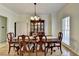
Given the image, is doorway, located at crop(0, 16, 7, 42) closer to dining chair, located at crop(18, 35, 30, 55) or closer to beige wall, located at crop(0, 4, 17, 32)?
beige wall, located at crop(0, 4, 17, 32)

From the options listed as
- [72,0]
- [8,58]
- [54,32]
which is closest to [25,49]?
[8,58]

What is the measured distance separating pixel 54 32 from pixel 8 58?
740 centimetres

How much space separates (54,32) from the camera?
10.2 metres

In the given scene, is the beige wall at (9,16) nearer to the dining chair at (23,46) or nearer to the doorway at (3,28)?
the doorway at (3,28)

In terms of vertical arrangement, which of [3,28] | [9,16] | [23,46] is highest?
[9,16]

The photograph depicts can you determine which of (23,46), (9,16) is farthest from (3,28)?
(23,46)

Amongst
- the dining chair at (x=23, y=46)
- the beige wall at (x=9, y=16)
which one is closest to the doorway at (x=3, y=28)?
the beige wall at (x=9, y=16)

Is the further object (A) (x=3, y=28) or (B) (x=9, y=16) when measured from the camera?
(B) (x=9, y=16)

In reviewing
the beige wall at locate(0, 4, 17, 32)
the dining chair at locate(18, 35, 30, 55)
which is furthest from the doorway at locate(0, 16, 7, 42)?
the dining chair at locate(18, 35, 30, 55)

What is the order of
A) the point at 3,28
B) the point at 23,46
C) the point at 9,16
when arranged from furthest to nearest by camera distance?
the point at 9,16
the point at 3,28
the point at 23,46

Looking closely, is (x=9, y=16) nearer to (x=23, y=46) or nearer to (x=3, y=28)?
(x=3, y=28)

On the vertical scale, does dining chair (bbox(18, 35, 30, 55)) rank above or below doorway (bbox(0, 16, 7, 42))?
below

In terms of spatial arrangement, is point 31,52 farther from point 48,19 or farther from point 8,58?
point 48,19

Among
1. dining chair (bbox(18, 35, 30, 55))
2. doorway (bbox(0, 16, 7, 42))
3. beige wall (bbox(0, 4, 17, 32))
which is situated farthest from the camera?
doorway (bbox(0, 16, 7, 42))
